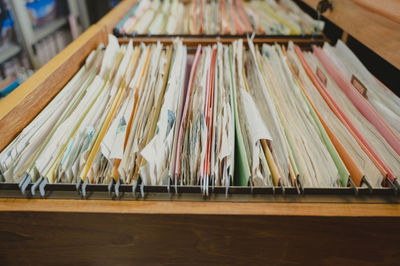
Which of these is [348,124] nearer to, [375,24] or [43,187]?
[375,24]

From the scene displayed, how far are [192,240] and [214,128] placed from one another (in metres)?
0.27

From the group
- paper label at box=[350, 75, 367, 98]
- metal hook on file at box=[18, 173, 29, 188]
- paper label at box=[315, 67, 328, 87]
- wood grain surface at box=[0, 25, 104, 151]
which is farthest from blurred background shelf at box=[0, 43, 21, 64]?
paper label at box=[350, 75, 367, 98]

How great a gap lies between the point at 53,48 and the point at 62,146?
2.57 metres

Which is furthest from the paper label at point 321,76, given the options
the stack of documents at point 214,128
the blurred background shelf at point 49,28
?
the blurred background shelf at point 49,28

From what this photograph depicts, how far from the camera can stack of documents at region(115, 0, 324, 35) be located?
128 cm

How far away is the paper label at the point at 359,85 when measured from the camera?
77 centimetres

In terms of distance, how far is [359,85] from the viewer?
2.58 ft

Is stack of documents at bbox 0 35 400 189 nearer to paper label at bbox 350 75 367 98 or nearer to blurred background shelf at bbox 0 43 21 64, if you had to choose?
paper label at bbox 350 75 367 98

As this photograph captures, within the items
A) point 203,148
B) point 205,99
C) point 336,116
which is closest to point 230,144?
point 203,148

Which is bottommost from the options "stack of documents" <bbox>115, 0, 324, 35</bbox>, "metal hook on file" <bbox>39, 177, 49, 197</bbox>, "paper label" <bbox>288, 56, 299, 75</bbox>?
"metal hook on file" <bbox>39, 177, 49, 197</bbox>

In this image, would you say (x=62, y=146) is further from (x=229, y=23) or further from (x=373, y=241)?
(x=229, y=23)

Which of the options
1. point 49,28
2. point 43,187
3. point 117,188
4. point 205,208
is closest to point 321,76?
point 205,208

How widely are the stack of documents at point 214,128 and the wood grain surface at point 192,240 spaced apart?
8cm

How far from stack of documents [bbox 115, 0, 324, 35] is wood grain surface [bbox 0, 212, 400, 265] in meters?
0.95
